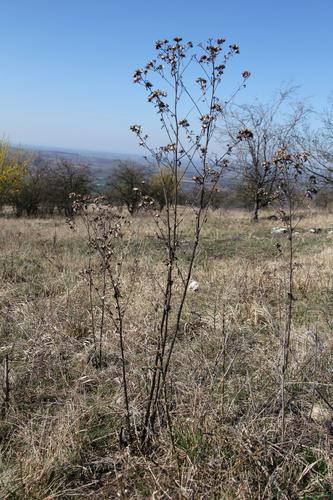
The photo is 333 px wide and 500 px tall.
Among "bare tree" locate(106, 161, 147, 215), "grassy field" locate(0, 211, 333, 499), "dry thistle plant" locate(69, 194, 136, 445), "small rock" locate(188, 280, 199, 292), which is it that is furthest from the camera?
"bare tree" locate(106, 161, 147, 215)

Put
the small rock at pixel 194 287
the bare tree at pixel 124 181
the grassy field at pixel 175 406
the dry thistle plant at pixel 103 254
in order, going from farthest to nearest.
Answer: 1. the bare tree at pixel 124 181
2. the small rock at pixel 194 287
3. the dry thistle plant at pixel 103 254
4. the grassy field at pixel 175 406

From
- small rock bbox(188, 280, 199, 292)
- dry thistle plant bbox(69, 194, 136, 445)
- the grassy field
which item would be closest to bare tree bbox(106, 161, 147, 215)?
small rock bbox(188, 280, 199, 292)

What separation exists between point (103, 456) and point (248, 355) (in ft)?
4.68

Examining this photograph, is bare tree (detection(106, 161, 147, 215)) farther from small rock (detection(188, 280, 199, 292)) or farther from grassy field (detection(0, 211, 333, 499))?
grassy field (detection(0, 211, 333, 499))

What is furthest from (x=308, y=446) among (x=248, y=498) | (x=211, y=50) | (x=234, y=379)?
(x=211, y=50)

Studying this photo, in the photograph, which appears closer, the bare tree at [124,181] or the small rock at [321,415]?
the small rock at [321,415]

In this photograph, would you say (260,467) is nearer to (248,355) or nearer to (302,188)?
(248,355)

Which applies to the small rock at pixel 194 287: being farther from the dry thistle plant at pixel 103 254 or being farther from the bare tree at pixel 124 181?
the bare tree at pixel 124 181

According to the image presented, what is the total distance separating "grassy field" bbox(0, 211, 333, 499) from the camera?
79.2 inches

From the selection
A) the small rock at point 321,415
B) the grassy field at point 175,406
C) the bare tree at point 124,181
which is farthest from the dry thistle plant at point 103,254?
the bare tree at point 124,181

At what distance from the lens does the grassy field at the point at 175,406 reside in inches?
79.2

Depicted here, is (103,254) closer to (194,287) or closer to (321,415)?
(321,415)

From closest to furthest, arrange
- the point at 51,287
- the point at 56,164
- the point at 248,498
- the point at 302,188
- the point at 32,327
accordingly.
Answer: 1. the point at 248,498
2. the point at 302,188
3. the point at 32,327
4. the point at 51,287
5. the point at 56,164

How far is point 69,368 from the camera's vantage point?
10.7ft
